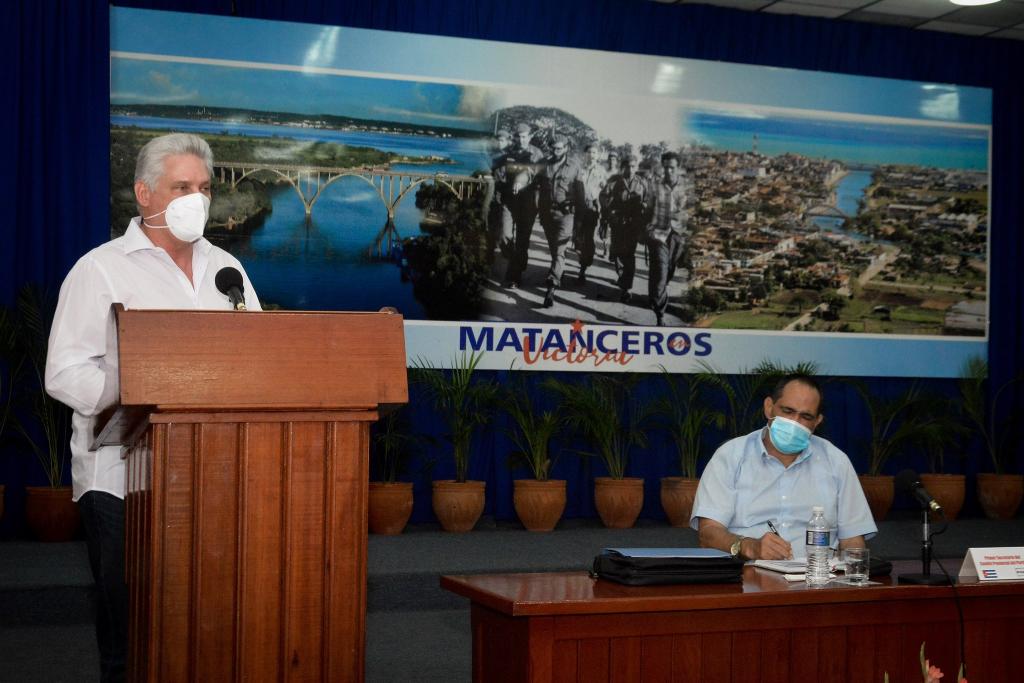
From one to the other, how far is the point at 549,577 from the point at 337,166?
16.4ft

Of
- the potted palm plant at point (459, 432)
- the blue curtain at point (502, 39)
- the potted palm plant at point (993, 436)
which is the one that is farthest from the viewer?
the potted palm plant at point (993, 436)

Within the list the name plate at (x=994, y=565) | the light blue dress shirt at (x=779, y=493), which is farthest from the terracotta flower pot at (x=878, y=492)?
the name plate at (x=994, y=565)

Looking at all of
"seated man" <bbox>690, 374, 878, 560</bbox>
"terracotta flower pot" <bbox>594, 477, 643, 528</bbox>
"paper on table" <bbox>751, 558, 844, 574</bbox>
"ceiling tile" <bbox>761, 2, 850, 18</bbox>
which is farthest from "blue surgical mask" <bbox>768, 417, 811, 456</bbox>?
"ceiling tile" <bbox>761, 2, 850, 18</bbox>

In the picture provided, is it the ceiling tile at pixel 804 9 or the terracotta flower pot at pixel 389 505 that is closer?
the terracotta flower pot at pixel 389 505

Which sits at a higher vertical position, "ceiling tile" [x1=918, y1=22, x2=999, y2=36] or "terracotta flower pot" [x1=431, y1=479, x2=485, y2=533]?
"ceiling tile" [x1=918, y1=22, x2=999, y2=36]

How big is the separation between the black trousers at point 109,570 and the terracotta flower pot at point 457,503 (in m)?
4.76

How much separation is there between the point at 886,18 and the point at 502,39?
2.83 meters

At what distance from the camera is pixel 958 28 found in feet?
28.7

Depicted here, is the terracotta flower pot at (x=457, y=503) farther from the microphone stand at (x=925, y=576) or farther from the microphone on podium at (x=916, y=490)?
the microphone on podium at (x=916, y=490)

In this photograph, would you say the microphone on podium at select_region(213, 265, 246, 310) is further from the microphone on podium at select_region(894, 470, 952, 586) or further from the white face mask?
the microphone on podium at select_region(894, 470, 952, 586)

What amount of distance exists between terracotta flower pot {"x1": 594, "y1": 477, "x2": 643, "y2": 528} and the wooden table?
14.6 ft

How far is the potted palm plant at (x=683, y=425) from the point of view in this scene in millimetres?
7715

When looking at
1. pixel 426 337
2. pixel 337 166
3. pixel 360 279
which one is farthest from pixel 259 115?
pixel 426 337

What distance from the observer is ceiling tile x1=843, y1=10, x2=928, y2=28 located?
8477mm
